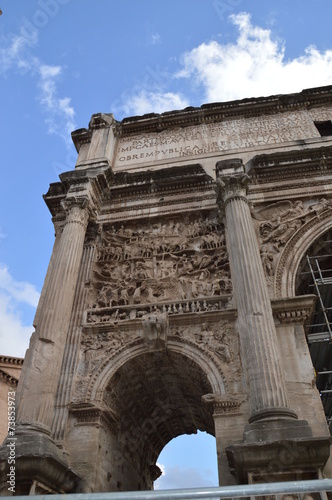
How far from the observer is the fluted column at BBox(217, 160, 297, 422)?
700 cm

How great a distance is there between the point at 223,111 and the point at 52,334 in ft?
29.6

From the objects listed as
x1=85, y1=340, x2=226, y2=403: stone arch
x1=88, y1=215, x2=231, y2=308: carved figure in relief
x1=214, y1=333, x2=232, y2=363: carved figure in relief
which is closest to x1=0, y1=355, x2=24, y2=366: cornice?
x1=88, y1=215, x2=231, y2=308: carved figure in relief

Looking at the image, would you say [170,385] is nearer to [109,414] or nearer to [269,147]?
[109,414]

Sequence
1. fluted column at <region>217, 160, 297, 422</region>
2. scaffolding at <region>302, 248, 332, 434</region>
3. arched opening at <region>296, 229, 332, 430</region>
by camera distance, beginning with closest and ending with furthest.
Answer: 1. fluted column at <region>217, 160, 297, 422</region>
2. scaffolding at <region>302, 248, 332, 434</region>
3. arched opening at <region>296, 229, 332, 430</region>

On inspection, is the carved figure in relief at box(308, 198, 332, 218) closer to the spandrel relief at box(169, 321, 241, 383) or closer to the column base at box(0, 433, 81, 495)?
the spandrel relief at box(169, 321, 241, 383)

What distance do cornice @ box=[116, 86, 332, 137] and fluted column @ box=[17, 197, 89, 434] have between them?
4664 millimetres

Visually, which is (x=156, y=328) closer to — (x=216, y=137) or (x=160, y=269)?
(x=160, y=269)

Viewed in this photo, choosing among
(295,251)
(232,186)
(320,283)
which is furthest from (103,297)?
(320,283)

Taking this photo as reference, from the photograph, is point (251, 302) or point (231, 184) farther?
point (231, 184)

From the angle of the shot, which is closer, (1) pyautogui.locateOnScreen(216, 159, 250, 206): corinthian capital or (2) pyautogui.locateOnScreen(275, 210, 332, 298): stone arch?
(2) pyautogui.locateOnScreen(275, 210, 332, 298): stone arch

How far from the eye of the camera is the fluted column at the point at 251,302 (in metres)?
7.00

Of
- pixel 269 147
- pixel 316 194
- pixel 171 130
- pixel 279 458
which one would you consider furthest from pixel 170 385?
pixel 171 130

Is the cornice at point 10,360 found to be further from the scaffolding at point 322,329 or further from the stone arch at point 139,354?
the scaffolding at point 322,329

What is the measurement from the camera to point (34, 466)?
634 centimetres
